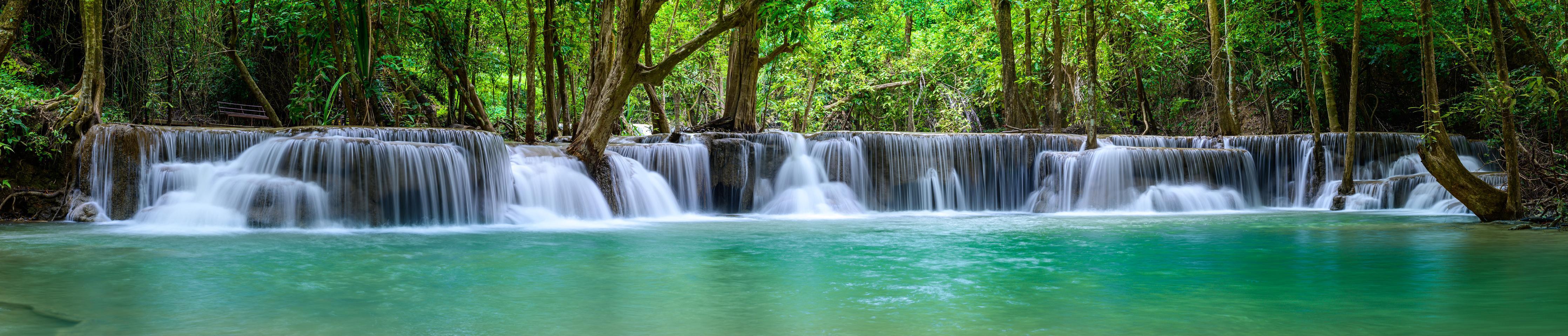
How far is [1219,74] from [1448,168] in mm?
7055

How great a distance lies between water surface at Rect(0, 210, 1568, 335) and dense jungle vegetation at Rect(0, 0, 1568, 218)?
2085 mm

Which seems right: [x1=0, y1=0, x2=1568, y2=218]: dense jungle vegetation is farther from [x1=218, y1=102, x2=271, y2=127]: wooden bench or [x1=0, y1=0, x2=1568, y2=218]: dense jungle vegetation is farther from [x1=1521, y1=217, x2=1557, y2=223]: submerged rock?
[x1=1521, y1=217, x2=1557, y2=223]: submerged rock

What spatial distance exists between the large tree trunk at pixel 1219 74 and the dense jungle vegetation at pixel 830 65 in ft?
0.24

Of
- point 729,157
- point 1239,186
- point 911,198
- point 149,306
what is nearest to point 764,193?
point 729,157

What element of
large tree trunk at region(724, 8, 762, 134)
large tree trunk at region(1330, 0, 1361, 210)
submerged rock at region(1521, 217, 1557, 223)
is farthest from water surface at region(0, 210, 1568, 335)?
large tree trunk at region(724, 8, 762, 134)

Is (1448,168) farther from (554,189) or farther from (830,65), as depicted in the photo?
(830,65)

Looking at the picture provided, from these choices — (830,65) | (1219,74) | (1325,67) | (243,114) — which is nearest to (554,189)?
(243,114)

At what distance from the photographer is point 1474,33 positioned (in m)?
10.9

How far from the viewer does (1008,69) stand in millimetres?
15828

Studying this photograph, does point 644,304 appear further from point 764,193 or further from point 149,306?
point 764,193

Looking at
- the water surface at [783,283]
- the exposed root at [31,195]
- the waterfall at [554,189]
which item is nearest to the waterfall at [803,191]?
the waterfall at [554,189]

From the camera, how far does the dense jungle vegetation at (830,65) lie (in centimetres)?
994

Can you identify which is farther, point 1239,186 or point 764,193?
point 1239,186

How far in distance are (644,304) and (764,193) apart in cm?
885
